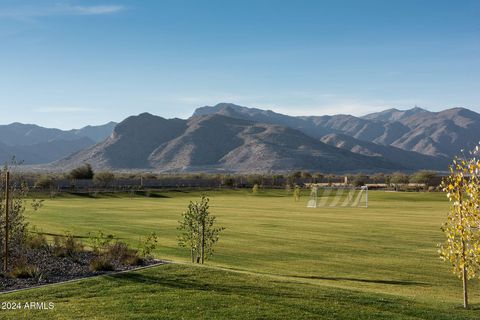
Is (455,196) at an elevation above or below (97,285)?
above

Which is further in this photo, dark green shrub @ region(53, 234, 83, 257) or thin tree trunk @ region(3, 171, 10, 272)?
dark green shrub @ region(53, 234, 83, 257)

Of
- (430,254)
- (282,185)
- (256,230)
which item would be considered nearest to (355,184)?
(282,185)

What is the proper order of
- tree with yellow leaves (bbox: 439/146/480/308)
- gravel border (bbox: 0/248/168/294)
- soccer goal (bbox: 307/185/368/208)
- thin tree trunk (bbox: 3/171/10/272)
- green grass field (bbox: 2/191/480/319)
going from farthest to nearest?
soccer goal (bbox: 307/185/368/208) < thin tree trunk (bbox: 3/171/10/272) < gravel border (bbox: 0/248/168/294) < green grass field (bbox: 2/191/480/319) < tree with yellow leaves (bbox: 439/146/480/308)

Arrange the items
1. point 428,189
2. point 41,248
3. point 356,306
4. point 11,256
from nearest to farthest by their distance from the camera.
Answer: point 356,306 < point 11,256 < point 41,248 < point 428,189

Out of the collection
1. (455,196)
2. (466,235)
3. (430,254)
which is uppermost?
→ (455,196)

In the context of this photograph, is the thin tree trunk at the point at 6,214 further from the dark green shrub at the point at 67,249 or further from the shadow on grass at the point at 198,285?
the shadow on grass at the point at 198,285

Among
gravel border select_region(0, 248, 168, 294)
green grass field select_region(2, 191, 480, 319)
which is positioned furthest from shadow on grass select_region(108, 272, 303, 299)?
gravel border select_region(0, 248, 168, 294)

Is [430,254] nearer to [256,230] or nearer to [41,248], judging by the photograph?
[256,230]

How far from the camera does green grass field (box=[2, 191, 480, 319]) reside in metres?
14.4

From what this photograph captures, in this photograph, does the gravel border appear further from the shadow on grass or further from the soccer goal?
the soccer goal

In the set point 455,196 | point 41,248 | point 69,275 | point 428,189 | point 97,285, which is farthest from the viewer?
point 428,189

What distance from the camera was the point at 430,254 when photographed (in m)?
29.3

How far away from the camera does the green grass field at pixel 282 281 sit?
14359mm

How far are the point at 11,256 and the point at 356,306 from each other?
11290 millimetres
